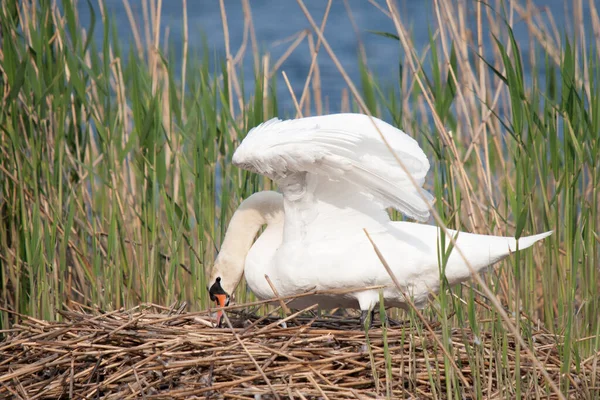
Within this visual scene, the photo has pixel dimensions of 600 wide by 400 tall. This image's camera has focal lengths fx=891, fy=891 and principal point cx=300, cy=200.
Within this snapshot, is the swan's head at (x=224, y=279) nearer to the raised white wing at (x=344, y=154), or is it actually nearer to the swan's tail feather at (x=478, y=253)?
the raised white wing at (x=344, y=154)

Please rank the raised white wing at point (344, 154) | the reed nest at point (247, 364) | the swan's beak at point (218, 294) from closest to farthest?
1. the reed nest at point (247, 364)
2. the raised white wing at point (344, 154)
3. the swan's beak at point (218, 294)

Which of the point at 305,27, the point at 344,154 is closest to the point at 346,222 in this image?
the point at 344,154

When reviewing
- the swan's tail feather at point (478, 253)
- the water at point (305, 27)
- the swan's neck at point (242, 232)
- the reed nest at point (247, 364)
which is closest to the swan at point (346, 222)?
the swan's tail feather at point (478, 253)

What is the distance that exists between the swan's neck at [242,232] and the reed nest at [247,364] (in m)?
0.48

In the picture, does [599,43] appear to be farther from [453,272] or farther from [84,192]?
[84,192]

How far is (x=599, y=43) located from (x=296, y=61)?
40.2 ft

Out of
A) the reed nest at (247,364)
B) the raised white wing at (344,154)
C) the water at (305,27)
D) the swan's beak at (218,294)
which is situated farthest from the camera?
the water at (305,27)

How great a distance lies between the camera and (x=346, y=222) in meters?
4.31

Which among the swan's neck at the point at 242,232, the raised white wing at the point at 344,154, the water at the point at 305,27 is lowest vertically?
the swan's neck at the point at 242,232

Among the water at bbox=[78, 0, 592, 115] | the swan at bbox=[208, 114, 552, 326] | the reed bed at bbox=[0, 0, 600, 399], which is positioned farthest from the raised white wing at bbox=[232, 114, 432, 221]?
the water at bbox=[78, 0, 592, 115]

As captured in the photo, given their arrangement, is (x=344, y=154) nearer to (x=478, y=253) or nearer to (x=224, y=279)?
(x=478, y=253)

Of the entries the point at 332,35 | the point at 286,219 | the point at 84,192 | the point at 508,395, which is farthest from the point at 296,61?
the point at 508,395

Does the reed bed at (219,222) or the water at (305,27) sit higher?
the water at (305,27)

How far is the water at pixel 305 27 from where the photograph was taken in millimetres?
14672
